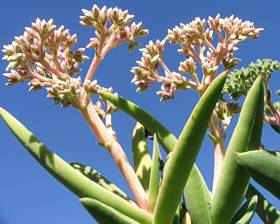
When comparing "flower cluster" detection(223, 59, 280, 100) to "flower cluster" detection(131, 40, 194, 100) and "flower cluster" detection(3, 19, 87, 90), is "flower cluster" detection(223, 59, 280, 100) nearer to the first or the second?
"flower cluster" detection(131, 40, 194, 100)

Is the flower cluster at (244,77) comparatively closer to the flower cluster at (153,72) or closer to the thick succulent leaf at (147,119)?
the flower cluster at (153,72)

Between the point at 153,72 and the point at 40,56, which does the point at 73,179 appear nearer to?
the point at 40,56

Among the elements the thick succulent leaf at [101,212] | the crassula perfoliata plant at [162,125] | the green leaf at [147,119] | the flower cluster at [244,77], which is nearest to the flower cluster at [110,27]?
the crassula perfoliata plant at [162,125]

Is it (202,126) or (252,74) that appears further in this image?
(252,74)

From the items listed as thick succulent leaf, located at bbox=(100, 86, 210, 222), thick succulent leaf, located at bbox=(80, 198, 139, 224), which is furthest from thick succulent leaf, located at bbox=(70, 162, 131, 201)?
thick succulent leaf, located at bbox=(80, 198, 139, 224)

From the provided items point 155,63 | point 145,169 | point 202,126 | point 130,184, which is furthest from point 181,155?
point 155,63

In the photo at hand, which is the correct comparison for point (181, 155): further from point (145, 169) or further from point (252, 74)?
point (252, 74)
